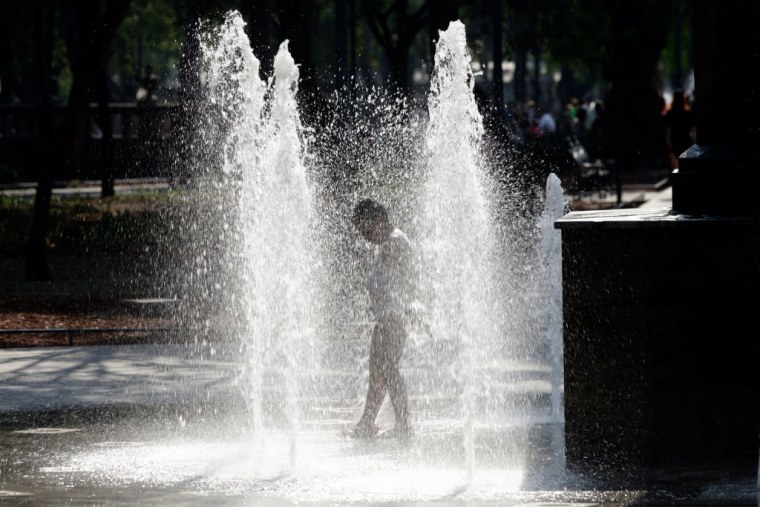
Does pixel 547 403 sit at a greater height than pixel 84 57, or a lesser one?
lesser

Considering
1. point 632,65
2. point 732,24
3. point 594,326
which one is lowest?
point 594,326

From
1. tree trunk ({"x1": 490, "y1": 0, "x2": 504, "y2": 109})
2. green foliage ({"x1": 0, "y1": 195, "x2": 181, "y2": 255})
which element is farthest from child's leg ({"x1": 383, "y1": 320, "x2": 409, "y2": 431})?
tree trunk ({"x1": 490, "y1": 0, "x2": 504, "y2": 109})

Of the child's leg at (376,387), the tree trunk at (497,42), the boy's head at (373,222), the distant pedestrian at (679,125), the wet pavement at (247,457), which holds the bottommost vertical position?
the wet pavement at (247,457)

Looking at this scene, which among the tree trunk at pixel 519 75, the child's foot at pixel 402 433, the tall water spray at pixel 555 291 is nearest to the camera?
the child's foot at pixel 402 433

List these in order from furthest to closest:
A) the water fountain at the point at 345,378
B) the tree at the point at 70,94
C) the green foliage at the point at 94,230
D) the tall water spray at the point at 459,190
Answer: the green foliage at the point at 94,230 < the tree at the point at 70,94 < the tall water spray at the point at 459,190 < the water fountain at the point at 345,378

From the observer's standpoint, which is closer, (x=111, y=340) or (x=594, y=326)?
(x=594, y=326)

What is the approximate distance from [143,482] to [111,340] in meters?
5.45

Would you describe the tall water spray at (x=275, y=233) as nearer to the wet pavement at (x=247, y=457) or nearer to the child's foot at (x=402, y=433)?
the wet pavement at (x=247, y=457)

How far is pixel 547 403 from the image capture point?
10047 mm

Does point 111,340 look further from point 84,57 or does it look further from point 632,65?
point 632,65

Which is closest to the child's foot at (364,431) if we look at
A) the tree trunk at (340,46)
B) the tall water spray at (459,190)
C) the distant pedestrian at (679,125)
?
the tall water spray at (459,190)

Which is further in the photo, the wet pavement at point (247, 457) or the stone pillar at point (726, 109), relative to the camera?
the stone pillar at point (726, 109)

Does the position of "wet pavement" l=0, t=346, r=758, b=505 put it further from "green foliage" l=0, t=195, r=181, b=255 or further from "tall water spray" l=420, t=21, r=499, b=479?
"green foliage" l=0, t=195, r=181, b=255

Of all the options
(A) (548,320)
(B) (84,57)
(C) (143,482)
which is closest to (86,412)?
(C) (143,482)
